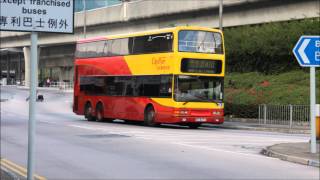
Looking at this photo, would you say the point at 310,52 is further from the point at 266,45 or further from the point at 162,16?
the point at 162,16

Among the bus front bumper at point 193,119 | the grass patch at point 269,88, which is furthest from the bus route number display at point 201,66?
the grass patch at point 269,88

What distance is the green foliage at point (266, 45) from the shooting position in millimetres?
35438

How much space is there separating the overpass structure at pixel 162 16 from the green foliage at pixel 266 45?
0.81 meters

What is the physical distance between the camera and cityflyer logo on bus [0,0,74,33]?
6.69m

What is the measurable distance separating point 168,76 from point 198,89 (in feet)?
4.69

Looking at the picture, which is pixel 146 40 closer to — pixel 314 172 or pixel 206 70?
pixel 206 70

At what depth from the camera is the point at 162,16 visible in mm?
47844

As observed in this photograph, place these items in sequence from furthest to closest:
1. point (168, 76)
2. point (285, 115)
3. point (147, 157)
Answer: point (285, 115) → point (168, 76) → point (147, 157)

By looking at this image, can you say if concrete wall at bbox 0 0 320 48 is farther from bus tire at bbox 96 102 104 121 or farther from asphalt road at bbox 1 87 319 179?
asphalt road at bbox 1 87 319 179

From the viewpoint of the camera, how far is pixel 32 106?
6.63 metres

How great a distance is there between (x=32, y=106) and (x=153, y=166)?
6.36m

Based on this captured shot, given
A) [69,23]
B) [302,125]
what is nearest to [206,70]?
[302,125]

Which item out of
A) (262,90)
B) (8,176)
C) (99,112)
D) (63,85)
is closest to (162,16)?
(262,90)

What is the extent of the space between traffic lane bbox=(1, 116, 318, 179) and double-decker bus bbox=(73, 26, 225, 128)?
6.41 metres
